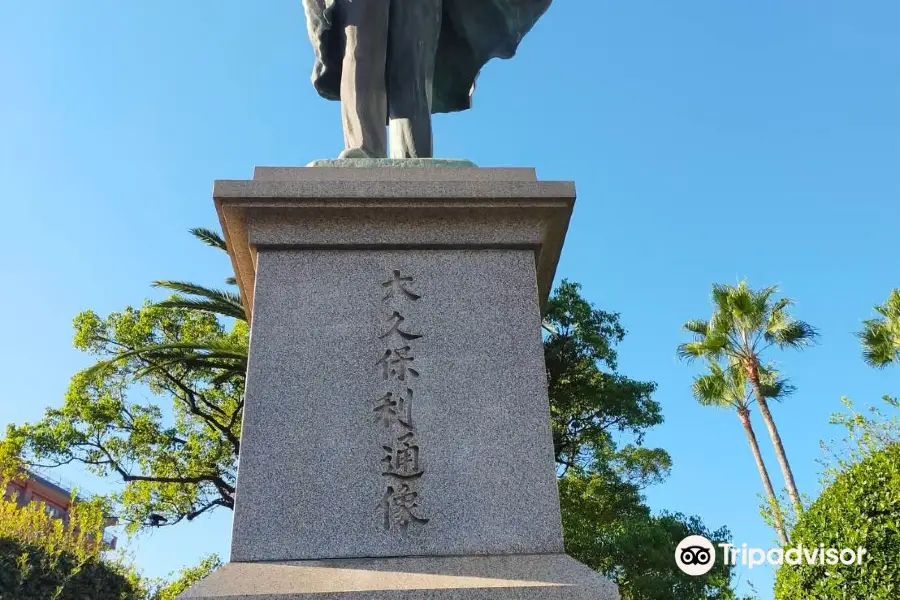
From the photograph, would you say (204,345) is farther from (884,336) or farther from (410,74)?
(884,336)

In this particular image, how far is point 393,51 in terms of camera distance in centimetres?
339

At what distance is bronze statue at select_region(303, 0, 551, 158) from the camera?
127 inches

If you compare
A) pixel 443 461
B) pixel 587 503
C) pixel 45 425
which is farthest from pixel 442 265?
pixel 45 425

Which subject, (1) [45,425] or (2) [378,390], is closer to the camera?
(2) [378,390]

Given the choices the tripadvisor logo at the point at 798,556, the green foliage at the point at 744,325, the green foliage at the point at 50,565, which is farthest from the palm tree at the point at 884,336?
the green foliage at the point at 50,565

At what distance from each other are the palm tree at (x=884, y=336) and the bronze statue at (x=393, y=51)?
529 inches

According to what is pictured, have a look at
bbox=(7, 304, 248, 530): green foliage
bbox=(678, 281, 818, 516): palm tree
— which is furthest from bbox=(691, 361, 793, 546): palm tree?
bbox=(7, 304, 248, 530): green foliage

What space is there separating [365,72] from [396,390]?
5.19 ft

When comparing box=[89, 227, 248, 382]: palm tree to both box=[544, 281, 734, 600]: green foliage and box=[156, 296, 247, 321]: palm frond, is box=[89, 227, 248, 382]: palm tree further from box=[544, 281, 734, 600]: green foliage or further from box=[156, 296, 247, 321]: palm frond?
box=[544, 281, 734, 600]: green foliage

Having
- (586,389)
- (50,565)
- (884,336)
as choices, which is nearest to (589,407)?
(586,389)

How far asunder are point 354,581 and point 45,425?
45.9ft

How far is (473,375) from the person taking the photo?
238cm

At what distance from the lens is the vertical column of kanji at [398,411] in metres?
2.18

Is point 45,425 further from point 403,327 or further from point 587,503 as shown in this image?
point 403,327
